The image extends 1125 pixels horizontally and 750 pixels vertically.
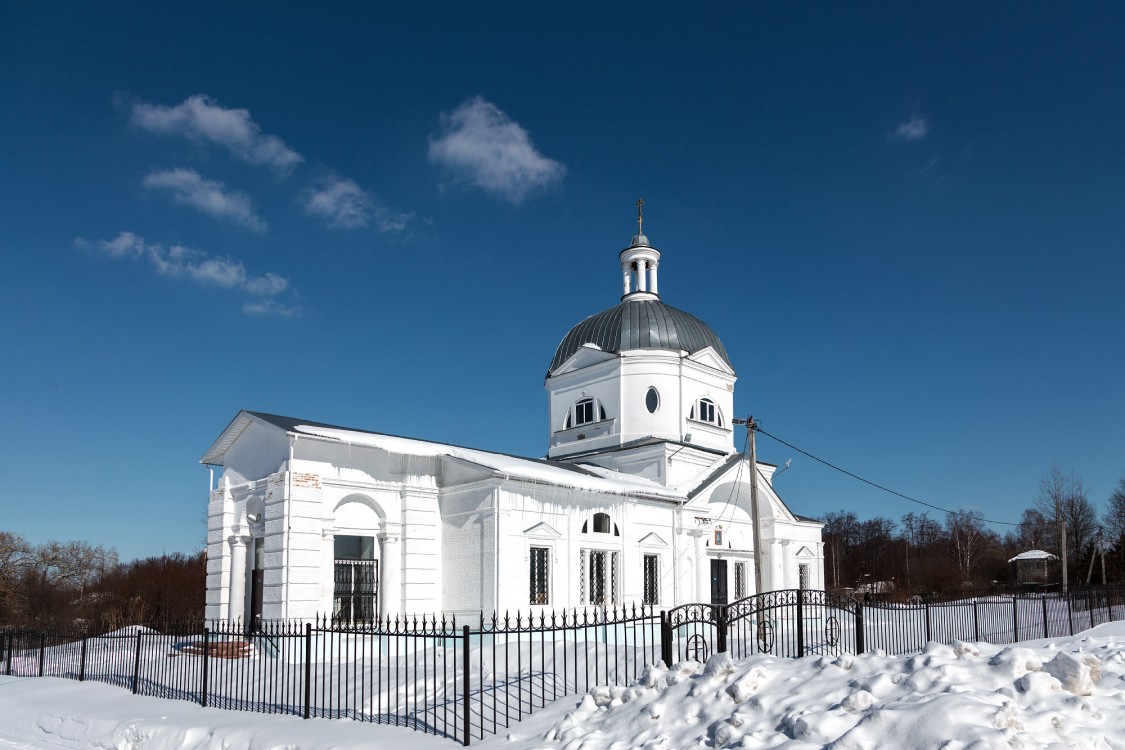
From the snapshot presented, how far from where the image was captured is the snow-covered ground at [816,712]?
325 inches

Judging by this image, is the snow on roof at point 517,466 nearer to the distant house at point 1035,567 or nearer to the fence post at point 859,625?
the fence post at point 859,625

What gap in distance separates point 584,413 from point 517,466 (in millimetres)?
8051

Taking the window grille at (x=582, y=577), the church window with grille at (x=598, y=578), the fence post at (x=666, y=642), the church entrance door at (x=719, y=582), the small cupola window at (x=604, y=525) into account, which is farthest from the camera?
the church entrance door at (x=719, y=582)

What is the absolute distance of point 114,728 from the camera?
45.8ft

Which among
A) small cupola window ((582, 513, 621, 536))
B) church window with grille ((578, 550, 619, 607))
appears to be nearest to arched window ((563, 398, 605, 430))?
small cupola window ((582, 513, 621, 536))

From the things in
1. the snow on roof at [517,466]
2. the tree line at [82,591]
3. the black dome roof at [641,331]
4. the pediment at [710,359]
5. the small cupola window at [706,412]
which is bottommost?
the tree line at [82,591]

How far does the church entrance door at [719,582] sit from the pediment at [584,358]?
807 cm

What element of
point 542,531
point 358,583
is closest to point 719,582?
point 542,531

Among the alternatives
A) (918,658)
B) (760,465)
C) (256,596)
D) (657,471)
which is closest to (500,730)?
(918,658)

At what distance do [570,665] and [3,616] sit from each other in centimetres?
3756

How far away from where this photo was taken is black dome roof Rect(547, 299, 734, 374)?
3341 cm

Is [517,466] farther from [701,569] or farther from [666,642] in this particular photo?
[666,642]

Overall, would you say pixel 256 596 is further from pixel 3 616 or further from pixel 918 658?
pixel 3 616

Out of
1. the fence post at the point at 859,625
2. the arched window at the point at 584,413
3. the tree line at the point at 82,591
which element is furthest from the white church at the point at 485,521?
the tree line at the point at 82,591
